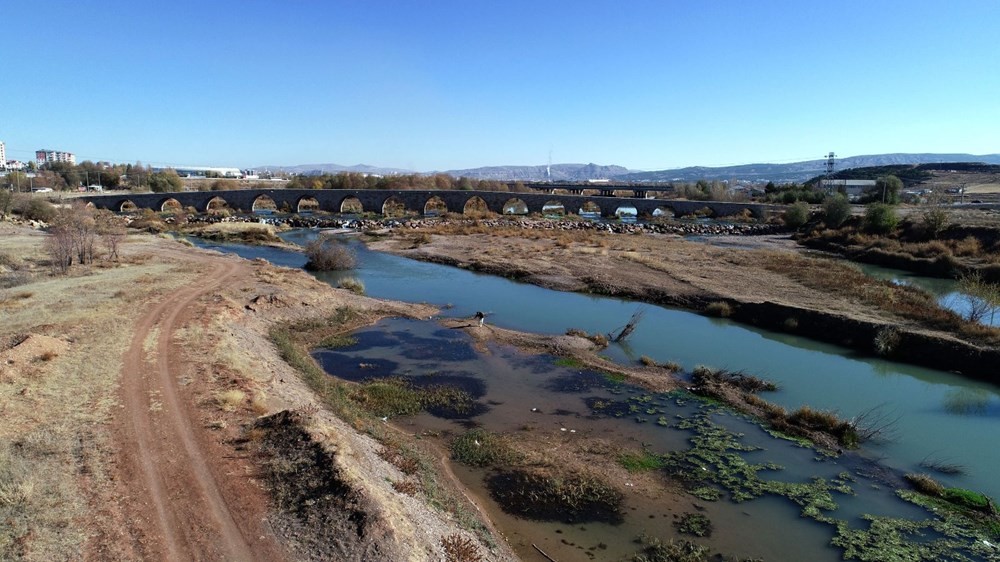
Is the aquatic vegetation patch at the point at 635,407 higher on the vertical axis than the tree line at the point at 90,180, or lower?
lower

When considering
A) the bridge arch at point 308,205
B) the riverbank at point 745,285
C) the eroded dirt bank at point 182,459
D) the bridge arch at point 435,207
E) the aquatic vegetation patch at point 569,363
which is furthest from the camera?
the bridge arch at point 308,205

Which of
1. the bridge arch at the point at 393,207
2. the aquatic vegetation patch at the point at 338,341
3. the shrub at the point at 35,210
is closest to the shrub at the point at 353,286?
the aquatic vegetation patch at the point at 338,341

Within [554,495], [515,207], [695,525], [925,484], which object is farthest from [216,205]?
[925,484]

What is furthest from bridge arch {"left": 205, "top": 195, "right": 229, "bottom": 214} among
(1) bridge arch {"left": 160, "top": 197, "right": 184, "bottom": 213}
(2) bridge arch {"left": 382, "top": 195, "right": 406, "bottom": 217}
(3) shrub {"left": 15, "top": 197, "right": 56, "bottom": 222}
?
(2) bridge arch {"left": 382, "top": 195, "right": 406, "bottom": 217}

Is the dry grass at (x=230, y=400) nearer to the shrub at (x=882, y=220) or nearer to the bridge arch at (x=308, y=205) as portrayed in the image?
the shrub at (x=882, y=220)

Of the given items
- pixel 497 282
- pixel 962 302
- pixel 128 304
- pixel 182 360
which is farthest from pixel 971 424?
pixel 128 304

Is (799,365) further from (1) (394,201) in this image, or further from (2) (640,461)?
(1) (394,201)
